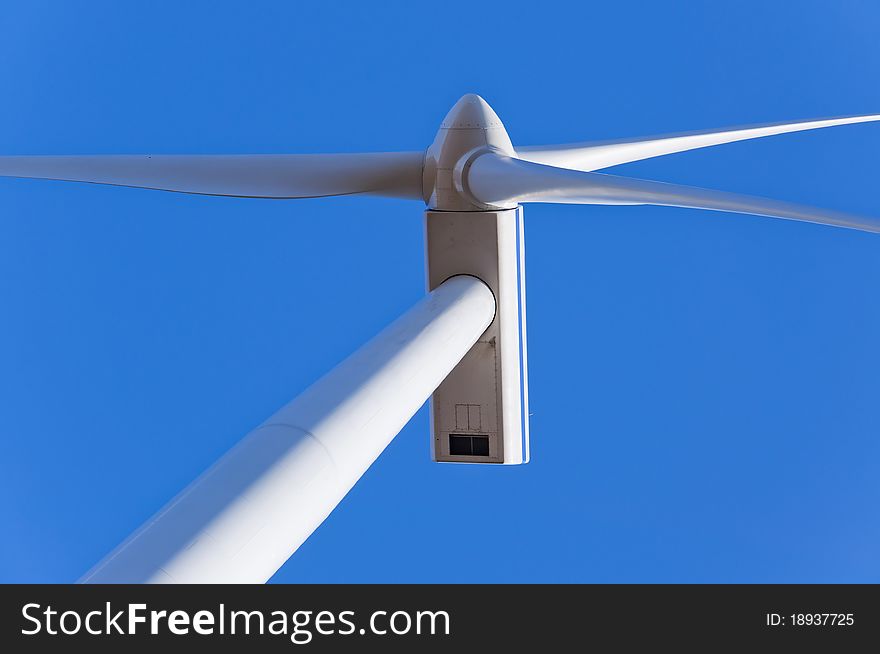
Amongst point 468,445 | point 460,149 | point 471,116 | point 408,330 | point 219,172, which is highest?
point 471,116

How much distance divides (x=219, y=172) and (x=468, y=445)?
139 inches

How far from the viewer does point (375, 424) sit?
6383 mm

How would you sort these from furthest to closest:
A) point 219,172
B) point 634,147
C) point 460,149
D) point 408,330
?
point 634,147, point 460,149, point 219,172, point 408,330

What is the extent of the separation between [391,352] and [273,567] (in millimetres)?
2772

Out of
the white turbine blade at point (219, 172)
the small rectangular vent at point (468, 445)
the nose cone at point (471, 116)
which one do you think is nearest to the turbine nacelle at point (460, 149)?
the nose cone at point (471, 116)

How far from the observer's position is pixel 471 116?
10.6m

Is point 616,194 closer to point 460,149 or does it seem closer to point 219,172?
point 460,149

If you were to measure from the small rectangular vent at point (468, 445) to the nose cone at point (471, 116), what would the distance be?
9.77 feet

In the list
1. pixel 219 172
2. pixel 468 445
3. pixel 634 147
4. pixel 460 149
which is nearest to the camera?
pixel 219 172

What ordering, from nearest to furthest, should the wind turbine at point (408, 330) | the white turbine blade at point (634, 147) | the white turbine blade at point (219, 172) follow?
the wind turbine at point (408, 330)
the white turbine blade at point (219, 172)
the white turbine blade at point (634, 147)

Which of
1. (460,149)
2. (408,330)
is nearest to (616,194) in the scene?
(408,330)

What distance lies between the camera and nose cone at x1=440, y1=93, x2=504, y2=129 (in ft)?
34.6

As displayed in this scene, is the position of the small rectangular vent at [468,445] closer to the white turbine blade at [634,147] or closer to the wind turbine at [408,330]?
the wind turbine at [408,330]

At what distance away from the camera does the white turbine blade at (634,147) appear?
1128cm
